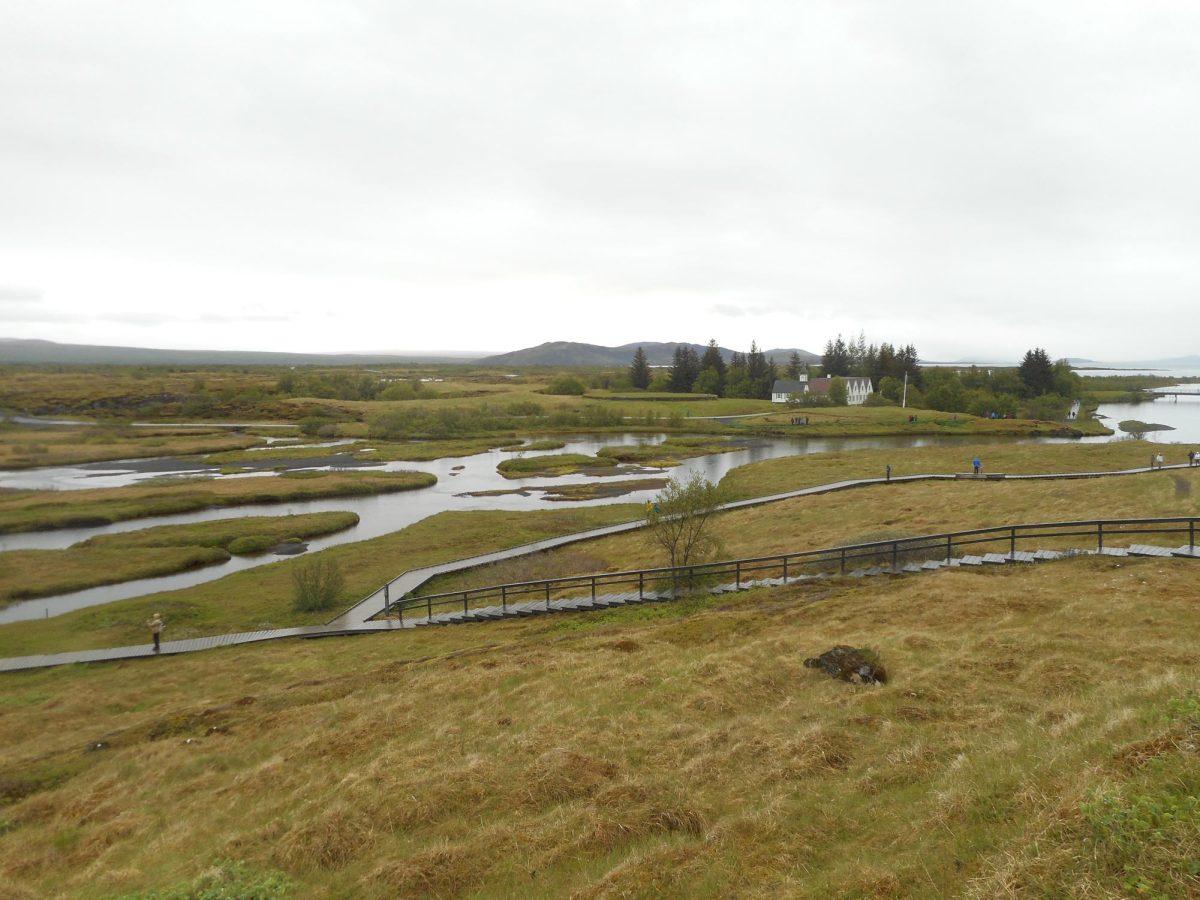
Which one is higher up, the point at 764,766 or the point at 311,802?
the point at 764,766

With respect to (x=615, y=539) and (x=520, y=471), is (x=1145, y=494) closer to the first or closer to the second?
(x=615, y=539)

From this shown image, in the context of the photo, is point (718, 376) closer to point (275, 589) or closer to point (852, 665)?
point (275, 589)

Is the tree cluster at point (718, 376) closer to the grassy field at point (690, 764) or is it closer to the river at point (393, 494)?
the river at point (393, 494)

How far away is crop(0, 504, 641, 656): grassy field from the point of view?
25.0 metres

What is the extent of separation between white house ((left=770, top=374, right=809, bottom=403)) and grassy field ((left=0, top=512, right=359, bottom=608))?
103406 millimetres

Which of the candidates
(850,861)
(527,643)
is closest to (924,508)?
(527,643)

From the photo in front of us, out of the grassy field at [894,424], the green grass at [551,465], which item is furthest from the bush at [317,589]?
the grassy field at [894,424]

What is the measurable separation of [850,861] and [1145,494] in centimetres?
3115

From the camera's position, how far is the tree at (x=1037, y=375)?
386 ft

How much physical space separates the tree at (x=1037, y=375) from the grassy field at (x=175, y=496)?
384 feet

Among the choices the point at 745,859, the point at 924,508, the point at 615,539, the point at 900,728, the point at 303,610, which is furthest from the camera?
the point at 615,539

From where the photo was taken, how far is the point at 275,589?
30.0 m

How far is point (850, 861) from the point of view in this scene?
5992 millimetres

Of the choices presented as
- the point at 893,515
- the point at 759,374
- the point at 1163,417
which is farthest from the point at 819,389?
the point at 893,515
